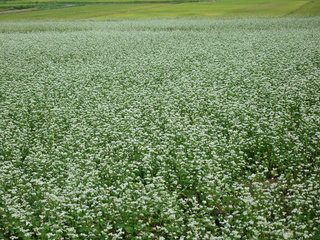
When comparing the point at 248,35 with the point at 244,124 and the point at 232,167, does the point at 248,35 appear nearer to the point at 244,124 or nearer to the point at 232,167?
the point at 244,124

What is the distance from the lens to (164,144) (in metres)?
9.20

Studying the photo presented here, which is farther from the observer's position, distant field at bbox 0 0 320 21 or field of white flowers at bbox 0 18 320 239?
distant field at bbox 0 0 320 21

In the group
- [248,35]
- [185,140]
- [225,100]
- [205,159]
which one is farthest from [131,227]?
[248,35]

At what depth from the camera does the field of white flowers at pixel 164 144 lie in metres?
6.16

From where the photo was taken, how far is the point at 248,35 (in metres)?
27.8

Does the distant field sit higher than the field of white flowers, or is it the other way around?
the distant field

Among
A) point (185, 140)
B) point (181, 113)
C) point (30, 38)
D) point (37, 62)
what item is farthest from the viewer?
point (30, 38)

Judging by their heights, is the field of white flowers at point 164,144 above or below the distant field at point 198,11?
below

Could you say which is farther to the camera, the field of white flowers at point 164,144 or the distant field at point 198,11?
the distant field at point 198,11

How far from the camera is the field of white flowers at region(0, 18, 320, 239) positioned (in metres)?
6.16

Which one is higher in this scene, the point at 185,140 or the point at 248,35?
the point at 248,35

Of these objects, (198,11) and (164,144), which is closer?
(164,144)

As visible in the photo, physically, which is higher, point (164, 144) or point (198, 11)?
point (198, 11)

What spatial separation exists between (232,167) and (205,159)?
64 cm
